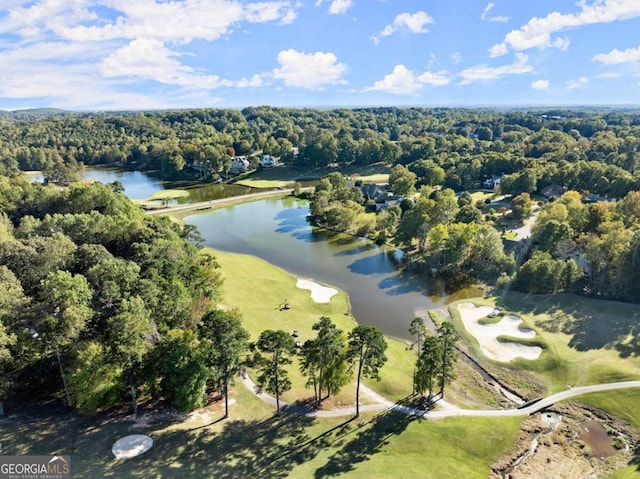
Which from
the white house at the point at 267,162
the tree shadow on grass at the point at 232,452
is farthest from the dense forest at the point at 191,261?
the white house at the point at 267,162

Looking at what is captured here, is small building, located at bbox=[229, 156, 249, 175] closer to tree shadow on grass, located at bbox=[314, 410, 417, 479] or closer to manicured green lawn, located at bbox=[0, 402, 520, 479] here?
manicured green lawn, located at bbox=[0, 402, 520, 479]

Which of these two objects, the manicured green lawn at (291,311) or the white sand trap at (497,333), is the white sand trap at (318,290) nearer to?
the manicured green lawn at (291,311)

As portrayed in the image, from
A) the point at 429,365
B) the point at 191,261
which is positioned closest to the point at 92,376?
the point at 191,261

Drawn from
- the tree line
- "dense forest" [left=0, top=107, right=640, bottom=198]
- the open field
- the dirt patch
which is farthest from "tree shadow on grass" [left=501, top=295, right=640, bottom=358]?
the open field

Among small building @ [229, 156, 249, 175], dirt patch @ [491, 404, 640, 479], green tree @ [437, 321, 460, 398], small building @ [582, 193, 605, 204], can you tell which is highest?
small building @ [229, 156, 249, 175]

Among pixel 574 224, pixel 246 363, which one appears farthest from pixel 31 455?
pixel 574 224

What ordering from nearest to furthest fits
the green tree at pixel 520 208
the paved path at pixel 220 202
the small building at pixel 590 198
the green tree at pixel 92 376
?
the green tree at pixel 92 376
the green tree at pixel 520 208
the small building at pixel 590 198
the paved path at pixel 220 202
